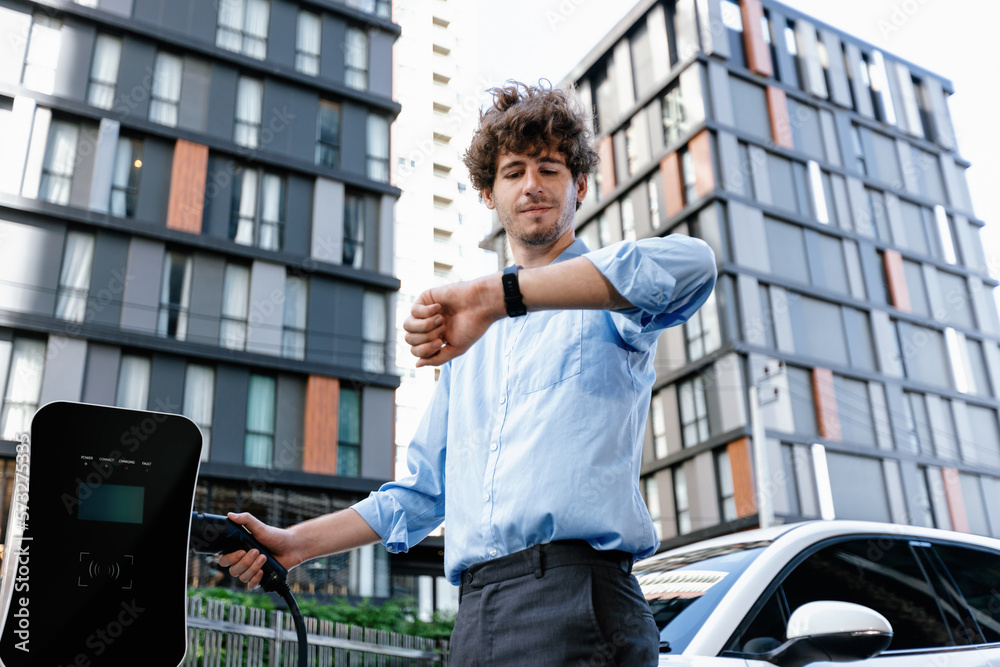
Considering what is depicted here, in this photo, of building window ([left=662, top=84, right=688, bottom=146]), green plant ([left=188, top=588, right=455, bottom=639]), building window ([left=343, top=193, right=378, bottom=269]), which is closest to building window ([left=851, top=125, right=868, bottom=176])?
building window ([left=662, top=84, right=688, bottom=146])

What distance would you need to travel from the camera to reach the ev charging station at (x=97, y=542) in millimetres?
1692

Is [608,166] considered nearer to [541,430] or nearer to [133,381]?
[133,381]

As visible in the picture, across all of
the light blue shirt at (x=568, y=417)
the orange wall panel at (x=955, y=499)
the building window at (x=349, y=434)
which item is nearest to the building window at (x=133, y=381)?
the building window at (x=349, y=434)

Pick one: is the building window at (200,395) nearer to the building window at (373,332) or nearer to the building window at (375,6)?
the building window at (373,332)

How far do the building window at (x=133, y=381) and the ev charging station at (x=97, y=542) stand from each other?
19.5m

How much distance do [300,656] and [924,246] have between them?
129ft

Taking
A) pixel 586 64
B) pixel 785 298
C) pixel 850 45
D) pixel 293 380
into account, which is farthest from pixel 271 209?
pixel 850 45

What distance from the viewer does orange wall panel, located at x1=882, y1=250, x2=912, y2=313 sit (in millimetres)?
34656

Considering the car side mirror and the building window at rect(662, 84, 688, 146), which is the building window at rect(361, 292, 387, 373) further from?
the car side mirror

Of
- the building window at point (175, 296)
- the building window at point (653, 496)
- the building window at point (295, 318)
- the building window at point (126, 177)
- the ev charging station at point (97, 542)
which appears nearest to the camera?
the ev charging station at point (97, 542)

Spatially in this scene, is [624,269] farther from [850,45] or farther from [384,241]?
[850,45]

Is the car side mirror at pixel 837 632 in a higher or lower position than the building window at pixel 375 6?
lower

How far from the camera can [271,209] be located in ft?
76.9

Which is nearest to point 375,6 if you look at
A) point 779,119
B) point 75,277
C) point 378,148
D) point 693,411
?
point 378,148
